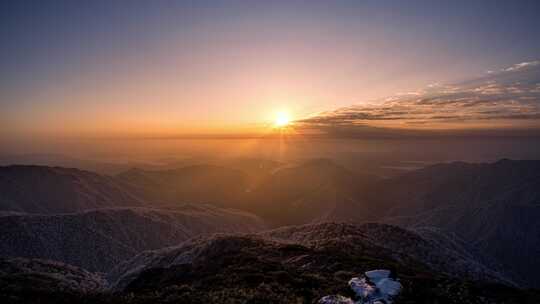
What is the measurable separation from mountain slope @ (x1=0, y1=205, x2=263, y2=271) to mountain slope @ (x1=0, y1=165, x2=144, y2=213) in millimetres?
60612

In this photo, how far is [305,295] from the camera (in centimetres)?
2294

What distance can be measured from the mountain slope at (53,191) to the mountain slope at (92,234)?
6061 centimetres

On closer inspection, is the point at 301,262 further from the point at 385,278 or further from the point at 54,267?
the point at 54,267

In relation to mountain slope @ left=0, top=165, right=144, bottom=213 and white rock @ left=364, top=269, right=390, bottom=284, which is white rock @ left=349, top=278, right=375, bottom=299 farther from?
mountain slope @ left=0, top=165, right=144, bottom=213

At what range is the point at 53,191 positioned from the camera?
162 metres

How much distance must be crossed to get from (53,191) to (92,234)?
95.6m

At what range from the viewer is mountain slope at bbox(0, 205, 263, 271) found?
258 feet

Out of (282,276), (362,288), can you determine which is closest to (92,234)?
(282,276)

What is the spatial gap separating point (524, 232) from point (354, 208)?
8923 cm

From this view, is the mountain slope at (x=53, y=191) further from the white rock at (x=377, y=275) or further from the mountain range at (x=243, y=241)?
the white rock at (x=377, y=275)

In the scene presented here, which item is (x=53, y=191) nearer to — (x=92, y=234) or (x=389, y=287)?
(x=92, y=234)

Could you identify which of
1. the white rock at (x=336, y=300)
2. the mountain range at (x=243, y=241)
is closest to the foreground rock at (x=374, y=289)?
the white rock at (x=336, y=300)

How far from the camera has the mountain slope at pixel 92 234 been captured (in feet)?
Answer: 258

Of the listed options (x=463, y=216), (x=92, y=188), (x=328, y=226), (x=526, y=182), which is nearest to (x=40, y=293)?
(x=328, y=226)
